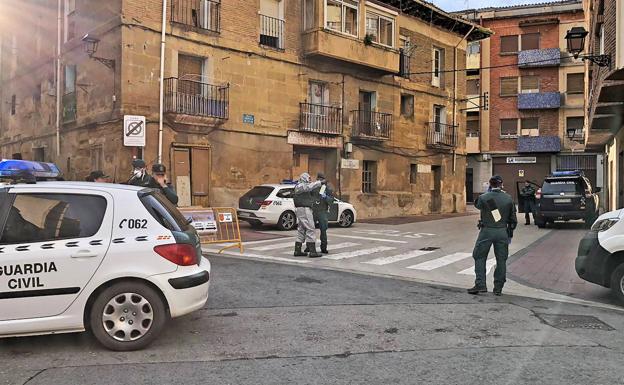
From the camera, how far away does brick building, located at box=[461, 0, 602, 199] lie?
35.9 metres

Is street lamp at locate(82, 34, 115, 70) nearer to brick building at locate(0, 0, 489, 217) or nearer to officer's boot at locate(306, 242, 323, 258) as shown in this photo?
brick building at locate(0, 0, 489, 217)

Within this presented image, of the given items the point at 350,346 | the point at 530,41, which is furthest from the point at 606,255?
the point at 530,41

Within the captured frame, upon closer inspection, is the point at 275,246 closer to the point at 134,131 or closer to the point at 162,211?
the point at 134,131

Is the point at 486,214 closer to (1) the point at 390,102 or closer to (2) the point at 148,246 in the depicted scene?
(2) the point at 148,246

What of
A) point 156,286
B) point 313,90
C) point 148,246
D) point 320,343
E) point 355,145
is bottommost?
point 320,343

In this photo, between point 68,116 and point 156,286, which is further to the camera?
point 68,116

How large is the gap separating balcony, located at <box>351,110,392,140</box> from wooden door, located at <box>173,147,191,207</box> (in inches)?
309

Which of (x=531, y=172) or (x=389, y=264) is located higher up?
(x=531, y=172)

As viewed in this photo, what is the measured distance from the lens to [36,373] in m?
4.00

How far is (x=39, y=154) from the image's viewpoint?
2058 cm

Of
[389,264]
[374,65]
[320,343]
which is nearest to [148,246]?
[320,343]

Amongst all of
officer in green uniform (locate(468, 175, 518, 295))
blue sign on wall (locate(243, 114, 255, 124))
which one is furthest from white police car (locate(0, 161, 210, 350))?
blue sign on wall (locate(243, 114, 255, 124))

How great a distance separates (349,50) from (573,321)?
53.6ft

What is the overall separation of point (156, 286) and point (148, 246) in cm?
36
